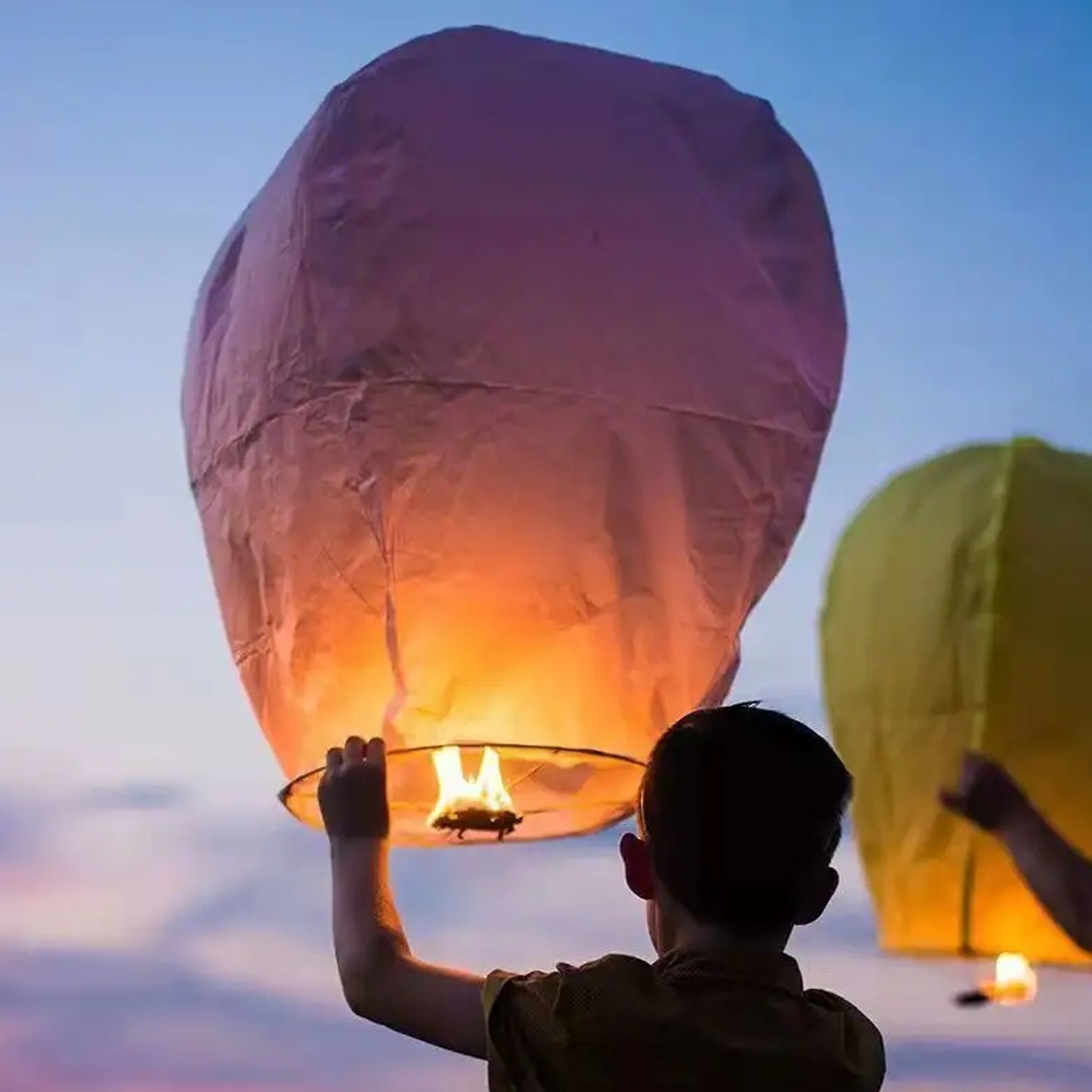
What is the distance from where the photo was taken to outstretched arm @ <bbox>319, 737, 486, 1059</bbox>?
1023 millimetres

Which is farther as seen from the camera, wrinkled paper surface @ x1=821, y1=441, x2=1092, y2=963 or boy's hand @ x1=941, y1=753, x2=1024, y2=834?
wrinkled paper surface @ x1=821, y1=441, x2=1092, y2=963

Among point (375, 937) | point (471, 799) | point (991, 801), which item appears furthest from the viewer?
point (991, 801)

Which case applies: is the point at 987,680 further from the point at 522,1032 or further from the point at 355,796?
the point at 522,1032

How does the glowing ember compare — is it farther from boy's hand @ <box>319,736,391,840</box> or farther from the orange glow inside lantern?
boy's hand @ <box>319,736,391,840</box>

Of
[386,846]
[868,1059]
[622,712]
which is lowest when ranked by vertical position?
[868,1059]

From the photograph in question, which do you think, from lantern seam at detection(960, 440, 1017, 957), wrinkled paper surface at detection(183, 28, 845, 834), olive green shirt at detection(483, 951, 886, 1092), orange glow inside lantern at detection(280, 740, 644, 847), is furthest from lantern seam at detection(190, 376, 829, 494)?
olive green shirt at detection(483, 951, 886, 1092)

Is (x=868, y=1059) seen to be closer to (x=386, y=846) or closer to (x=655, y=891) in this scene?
(x=655, y=891)

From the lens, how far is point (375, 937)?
1.08 metres

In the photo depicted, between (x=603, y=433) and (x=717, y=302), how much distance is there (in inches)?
6.4

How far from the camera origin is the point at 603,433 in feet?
4.67

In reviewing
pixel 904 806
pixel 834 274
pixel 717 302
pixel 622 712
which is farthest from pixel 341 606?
pixel 904 806

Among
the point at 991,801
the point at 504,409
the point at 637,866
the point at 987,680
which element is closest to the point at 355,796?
the point at 637,866

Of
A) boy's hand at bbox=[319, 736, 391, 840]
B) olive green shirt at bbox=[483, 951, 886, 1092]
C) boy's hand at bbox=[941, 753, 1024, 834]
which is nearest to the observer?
olive green shirt at bbox=[483, 951, 886, 1092]

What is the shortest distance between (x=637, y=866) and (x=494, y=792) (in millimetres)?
367
